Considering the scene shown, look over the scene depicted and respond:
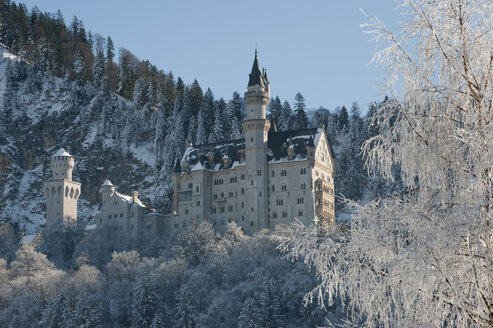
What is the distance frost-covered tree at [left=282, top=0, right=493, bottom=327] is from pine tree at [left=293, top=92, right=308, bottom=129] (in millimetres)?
133859

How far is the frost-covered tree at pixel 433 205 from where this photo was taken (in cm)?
1072

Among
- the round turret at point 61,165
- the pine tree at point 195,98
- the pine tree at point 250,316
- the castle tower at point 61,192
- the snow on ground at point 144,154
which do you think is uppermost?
the pine tree at point 195,98

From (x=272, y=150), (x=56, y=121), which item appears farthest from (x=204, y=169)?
(x=56, y=121)

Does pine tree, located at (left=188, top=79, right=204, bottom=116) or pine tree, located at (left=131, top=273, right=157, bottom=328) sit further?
pine tree, located at (left=188, top=79, right=204, bottom=116)

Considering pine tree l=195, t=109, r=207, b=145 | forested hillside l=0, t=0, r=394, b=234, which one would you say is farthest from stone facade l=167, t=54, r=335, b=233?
pine tree l=195, t=109, r=207, b=145

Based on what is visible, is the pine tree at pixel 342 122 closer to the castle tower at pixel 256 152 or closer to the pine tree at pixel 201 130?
the pine tree at pixel 201 130

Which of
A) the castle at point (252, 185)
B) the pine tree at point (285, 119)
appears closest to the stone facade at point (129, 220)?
the castle at point (252, 185)

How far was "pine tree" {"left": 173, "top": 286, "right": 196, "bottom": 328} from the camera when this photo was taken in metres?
79.4

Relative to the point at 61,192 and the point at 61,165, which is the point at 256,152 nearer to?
the point at 61,192

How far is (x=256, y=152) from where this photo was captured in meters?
107

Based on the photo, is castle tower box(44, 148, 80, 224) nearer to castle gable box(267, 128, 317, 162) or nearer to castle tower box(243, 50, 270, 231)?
castle tower box(243, 50, 270, 231)

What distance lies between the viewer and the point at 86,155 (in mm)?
148750

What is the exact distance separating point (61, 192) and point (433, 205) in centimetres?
11161

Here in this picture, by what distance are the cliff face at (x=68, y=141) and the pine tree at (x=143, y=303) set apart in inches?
1655
